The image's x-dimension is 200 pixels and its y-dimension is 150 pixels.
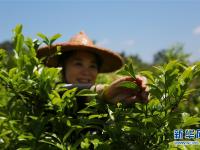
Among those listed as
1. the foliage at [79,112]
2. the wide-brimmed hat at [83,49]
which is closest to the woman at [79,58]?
the wide-brimmed hat at [83,49]

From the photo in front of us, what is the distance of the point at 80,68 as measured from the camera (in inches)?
89.3

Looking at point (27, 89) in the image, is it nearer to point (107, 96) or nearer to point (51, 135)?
point (51, 135)

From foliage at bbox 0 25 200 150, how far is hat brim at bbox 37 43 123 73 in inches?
15.8

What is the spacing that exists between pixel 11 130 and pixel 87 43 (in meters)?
0.90

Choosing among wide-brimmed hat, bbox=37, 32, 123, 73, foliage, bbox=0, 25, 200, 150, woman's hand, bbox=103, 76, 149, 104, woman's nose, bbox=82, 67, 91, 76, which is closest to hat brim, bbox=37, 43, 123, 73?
wide-brimmed hat, bbox=37, 32, 123, 73

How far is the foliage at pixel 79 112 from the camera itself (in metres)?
1.42

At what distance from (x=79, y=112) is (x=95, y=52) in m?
0.97

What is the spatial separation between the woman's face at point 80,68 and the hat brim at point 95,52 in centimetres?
5

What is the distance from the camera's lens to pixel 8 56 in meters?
1.76

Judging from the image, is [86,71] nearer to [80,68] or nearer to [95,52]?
[80,68]

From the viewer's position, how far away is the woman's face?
2.26 m

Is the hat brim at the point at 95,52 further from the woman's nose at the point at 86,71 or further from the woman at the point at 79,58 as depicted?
the woman's nose at the point at 86,71

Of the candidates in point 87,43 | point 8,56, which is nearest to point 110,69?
point 87,43

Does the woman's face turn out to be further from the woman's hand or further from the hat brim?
the woman's hand
